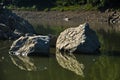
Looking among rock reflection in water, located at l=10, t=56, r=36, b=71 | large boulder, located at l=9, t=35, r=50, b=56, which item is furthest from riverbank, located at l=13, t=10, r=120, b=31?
rock reflection in water, located at l=10, t=56, r=36, b=71

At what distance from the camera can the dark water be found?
79.7 ft

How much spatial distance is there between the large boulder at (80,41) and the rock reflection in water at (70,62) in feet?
2.30

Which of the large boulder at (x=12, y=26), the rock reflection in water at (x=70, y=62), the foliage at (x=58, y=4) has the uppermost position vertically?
the rock reflection in water at (x=70, y=62)

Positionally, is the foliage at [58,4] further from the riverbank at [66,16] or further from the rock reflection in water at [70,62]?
the rock reflection in water at [70,62]

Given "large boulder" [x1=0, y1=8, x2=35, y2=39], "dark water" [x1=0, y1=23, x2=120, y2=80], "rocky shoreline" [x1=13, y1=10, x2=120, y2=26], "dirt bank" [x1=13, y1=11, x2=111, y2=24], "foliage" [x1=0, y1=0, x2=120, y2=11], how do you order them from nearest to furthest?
"dark water" [x1=0, y1=23, x2=120, y2=80]
"large boulder" [x1=0, y1=8, x2=35, y2=39]
"rocky shoreline" [x1=13, y1=10, x2=120, y2=26]
"dirt bank" [x1=13, y1=11, x2=111, y2=24]
"foliage" [x1=0, y1=0, x2=120, y2=11]

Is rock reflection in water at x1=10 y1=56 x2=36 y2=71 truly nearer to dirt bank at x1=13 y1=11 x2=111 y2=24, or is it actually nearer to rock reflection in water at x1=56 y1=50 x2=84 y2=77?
rock reflection in water at x1=56 y1=50 x2=84 y2=77

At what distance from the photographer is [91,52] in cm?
3238

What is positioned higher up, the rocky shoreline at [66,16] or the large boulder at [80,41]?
the large boulder at [80,41]

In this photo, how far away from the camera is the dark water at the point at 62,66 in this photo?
24297 mm

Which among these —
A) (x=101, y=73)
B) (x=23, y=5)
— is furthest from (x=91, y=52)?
(x=23, y=5)

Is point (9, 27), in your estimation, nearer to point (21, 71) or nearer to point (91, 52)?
point (91, 52)

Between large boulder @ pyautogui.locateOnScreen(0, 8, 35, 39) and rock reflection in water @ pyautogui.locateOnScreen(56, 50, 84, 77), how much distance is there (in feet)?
42.4

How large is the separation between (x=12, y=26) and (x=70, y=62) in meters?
22.1

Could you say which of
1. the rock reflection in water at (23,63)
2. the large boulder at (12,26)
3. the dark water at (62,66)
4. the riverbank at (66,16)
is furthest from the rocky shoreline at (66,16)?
the rock reflection in water at (23,63)
